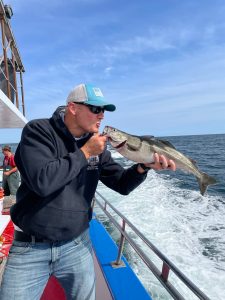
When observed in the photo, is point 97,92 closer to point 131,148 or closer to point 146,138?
point 131,148

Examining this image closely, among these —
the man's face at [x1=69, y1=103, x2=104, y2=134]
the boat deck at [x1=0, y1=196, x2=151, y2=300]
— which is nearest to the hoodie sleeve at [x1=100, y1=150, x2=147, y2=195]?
the man's face at [x1=69, y1=103, x2=104, y2=134]

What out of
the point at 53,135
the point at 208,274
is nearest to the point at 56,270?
the point at 53,135

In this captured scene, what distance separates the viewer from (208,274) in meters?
6.56

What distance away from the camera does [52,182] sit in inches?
75.2

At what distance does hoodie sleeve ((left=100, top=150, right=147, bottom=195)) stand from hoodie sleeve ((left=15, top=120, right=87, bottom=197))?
2.43 feet

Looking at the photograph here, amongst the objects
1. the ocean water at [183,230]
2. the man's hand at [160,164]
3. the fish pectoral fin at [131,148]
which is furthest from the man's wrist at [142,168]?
the ocean water at [183,230]

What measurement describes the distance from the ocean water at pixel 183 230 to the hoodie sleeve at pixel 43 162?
386 cm

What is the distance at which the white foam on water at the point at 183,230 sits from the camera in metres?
6.13

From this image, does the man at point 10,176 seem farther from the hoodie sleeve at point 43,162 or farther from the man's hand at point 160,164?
the hoodie sleeve at point 43,162

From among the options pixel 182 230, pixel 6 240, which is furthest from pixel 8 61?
pixel 182 230

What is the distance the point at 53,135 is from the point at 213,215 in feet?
34.1

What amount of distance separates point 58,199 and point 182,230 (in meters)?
8.13

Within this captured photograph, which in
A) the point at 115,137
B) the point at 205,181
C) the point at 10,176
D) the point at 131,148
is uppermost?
the point at 115,137

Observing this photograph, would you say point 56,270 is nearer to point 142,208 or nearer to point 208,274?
point 208,274
